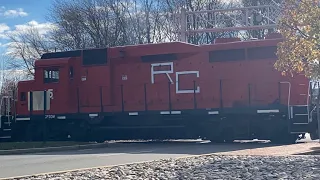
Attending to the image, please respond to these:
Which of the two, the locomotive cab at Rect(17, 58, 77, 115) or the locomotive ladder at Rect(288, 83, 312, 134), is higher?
the locomotive cab at Rect(17, 58, 77, 115)

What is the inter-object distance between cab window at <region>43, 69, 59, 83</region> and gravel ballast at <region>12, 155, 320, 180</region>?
13.4 meters

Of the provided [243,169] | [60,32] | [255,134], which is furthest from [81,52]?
[60,32]

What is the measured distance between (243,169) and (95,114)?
1391 centimetres

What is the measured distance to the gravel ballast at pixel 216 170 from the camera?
11469 mm

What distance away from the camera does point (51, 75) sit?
86.7ft

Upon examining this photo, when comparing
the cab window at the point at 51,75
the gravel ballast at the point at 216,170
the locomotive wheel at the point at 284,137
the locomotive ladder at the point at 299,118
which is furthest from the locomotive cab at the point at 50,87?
the gravel ballast at the point at 216,170

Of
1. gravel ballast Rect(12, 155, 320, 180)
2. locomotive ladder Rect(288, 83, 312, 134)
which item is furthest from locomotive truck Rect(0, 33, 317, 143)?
gravel ballast Rect(12, 155, 320, 180)

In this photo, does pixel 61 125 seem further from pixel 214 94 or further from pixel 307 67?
pixel 307 67

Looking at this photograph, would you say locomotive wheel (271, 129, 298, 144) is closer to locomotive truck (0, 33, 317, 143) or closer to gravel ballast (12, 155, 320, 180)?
locomotive truck (0, 33, 317, 143)

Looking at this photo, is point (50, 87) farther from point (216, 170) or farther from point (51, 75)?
point (216, 170)

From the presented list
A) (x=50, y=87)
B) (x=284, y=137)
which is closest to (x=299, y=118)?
(x=284, y=137)

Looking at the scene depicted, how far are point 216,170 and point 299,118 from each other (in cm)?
1001

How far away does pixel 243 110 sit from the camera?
896 inches

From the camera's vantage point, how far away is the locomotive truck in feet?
73.5
